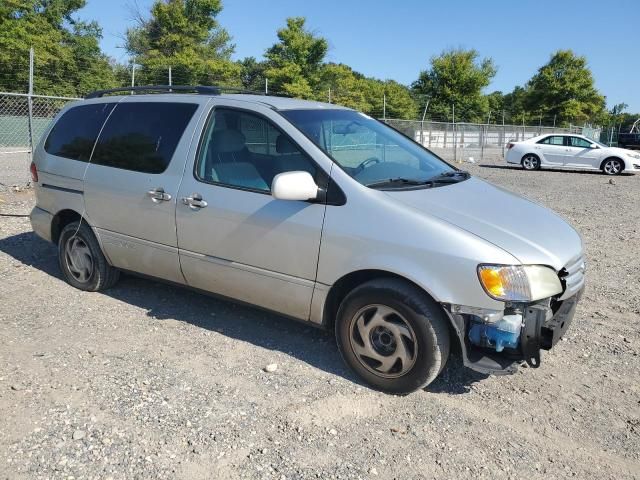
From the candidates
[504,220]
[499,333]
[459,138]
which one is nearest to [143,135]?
[504,220]

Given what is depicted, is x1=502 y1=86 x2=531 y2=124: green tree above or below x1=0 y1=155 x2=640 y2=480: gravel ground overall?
above

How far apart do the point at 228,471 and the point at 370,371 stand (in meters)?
1.11

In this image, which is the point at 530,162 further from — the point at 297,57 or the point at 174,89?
the point at 297,57

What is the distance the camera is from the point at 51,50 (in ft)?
107

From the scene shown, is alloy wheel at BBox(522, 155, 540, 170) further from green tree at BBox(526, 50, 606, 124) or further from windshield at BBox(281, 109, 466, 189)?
green tree at BBox(526, 50, 606, 124)

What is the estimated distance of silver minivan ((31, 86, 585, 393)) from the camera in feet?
10.0

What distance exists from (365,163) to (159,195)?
158 cm

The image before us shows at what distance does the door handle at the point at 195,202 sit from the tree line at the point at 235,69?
15.0 m

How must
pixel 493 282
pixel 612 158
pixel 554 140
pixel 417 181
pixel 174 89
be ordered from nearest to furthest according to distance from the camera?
Result: pixel 493 282 → pixel 417 181 → pixel 174 89 → pixel 612 158 → pixel 554 140

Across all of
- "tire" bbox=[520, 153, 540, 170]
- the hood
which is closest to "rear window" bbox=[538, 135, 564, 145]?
"tire" bbox=[520, 153, 540, 170]

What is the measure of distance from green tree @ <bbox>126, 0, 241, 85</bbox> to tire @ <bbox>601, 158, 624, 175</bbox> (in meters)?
24.0

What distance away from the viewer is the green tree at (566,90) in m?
52.6

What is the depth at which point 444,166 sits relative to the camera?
4.37 metres

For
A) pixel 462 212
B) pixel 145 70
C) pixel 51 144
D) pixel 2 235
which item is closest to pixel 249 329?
pixel 462 212
